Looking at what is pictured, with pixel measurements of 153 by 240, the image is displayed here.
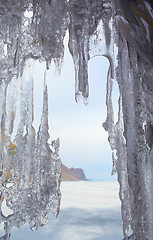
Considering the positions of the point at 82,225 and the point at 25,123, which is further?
the point at 82,225

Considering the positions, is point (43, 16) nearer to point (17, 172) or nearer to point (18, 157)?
point (18, 157)

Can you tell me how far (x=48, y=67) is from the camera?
194 cm

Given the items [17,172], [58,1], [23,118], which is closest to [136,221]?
[17,172]

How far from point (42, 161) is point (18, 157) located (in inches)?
7.8

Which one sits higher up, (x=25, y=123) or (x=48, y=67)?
(x=48, y=67)

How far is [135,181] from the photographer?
3.85 feet

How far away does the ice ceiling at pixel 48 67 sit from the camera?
4.35 feet

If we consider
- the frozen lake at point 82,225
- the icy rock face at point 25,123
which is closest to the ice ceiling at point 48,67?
the icy rock face at point 25,123

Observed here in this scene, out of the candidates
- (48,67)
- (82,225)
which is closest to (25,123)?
(48,67)

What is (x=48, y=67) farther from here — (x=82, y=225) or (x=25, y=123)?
(x=82, y=225)

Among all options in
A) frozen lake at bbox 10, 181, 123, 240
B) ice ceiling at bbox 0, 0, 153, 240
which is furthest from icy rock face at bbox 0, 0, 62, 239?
frozen lake at bbox 10, 181, 123, 240

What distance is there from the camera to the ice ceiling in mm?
1325

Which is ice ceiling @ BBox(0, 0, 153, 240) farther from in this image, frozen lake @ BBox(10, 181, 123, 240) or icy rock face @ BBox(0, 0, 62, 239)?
frozen lake @ BBox(10, 181, 123, 240)

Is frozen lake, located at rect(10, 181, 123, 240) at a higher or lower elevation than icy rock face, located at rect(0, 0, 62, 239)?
lower
